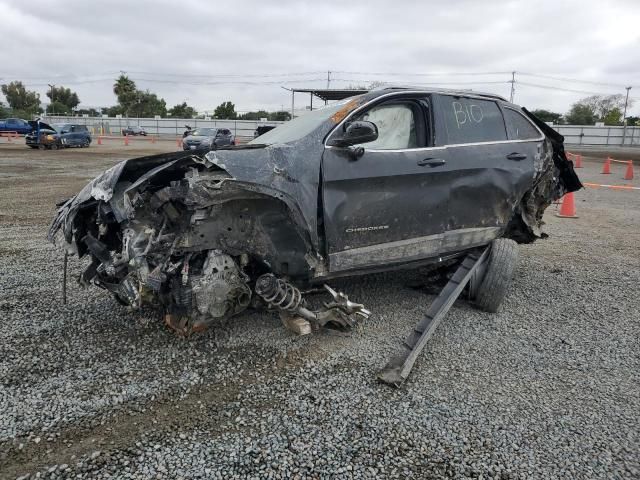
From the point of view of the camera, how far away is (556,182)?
18.5 feet

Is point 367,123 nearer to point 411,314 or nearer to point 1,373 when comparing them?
point 411,314

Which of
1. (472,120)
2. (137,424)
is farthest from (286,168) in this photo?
(472,120)

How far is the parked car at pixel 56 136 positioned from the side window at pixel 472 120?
2515 centimetres

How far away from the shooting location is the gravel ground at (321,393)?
2.50m

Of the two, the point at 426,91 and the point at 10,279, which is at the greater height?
the point at 426,91

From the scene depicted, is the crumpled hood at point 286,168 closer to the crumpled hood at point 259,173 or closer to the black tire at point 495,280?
the crumpled hood at point 259,173

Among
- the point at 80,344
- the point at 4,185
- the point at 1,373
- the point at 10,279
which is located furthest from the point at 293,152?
the point at 4,185

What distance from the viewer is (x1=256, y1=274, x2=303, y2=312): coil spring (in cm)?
340

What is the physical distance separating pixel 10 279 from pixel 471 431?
463cm

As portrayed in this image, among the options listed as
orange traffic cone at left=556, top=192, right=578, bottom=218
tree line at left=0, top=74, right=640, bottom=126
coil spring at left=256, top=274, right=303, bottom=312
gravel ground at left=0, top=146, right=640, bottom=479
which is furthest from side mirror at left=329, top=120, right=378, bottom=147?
tree line at left=0, top=74, right=640, bottom=126

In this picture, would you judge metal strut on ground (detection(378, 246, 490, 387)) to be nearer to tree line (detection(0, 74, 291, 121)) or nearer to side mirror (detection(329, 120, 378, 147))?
side mirror (detection(329, 120, 378, 147))

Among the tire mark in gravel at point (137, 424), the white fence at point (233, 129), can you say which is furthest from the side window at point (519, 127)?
the white fence at point (233, 129)

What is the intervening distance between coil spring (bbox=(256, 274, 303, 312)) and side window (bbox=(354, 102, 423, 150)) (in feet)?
4.44

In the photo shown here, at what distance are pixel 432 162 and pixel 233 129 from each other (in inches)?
1992
